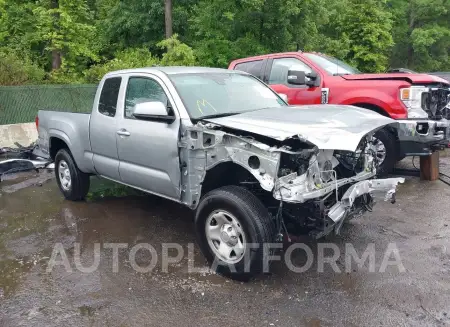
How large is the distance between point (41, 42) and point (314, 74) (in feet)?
69.4

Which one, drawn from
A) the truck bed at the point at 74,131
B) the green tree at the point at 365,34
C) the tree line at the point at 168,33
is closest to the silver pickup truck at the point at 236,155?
the truck bed at the point at 74,131

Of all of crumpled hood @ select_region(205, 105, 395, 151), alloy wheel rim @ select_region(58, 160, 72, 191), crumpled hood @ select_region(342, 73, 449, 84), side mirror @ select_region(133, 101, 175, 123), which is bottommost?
alloy wheel rim @ select_region(58, 160, 72, 191)

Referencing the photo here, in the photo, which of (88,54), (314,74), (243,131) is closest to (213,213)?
(243,131)

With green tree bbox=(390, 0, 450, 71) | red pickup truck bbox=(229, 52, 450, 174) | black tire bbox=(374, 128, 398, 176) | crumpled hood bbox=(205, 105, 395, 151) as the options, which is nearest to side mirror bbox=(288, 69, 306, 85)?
red pickup truck bbox=(229, 52, 450, 174)

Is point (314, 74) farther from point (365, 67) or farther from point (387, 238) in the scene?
point (365, 67)

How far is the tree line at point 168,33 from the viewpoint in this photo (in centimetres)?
1956

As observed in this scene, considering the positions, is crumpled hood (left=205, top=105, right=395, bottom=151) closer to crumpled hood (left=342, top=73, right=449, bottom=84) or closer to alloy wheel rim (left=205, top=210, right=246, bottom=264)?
alloy wheel rim (left=205, top=210, right=246, bottom=264)

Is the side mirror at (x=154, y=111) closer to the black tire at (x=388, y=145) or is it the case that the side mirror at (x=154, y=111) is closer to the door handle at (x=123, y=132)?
the door handle at (x=123, y=132)

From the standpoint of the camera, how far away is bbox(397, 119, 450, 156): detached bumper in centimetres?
665

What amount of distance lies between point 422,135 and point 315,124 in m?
3.48

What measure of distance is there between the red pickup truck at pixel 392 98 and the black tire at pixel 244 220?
325cm

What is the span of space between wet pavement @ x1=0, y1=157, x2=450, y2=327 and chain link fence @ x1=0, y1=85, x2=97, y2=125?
7.31 metres

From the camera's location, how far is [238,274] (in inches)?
157

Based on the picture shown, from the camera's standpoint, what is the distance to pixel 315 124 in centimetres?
398
